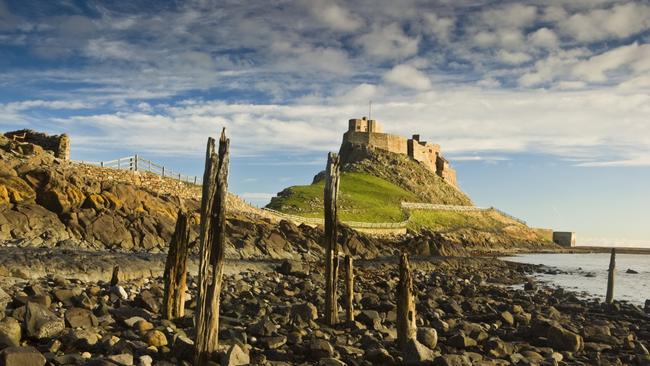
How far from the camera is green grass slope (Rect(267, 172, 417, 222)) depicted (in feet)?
272

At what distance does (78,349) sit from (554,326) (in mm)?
12736

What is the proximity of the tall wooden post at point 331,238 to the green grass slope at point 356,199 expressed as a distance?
190 ft

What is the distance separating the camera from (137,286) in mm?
19031

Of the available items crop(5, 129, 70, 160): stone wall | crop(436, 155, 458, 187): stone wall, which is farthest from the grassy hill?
crop(5, 129, 70, 160): stone wall

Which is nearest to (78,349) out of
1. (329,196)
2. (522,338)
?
(329,196)

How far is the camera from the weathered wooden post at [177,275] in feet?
47.2

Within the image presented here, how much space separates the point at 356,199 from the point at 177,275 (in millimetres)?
82903

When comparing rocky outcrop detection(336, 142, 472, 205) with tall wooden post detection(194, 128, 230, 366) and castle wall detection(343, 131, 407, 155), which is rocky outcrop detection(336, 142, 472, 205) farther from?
tall wooden post detection(194, 128, 230, 366)

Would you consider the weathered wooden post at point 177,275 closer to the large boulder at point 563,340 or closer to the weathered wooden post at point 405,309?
the weathered wooden post at point 405,309

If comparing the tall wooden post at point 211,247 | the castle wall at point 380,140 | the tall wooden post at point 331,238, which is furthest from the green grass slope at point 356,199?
the tall wooden post at point 211,247

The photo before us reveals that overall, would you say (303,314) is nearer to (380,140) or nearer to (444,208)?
(444,208)

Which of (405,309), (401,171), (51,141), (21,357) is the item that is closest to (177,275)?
(21,357)

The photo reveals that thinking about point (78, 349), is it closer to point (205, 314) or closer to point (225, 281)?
point (205, 314)

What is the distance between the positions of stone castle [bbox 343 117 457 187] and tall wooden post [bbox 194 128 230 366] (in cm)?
12478
